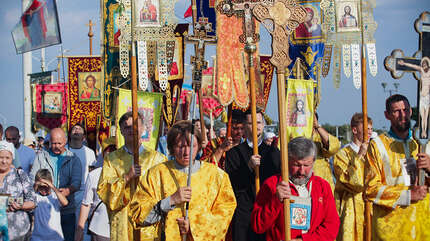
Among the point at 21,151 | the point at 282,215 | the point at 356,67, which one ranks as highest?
the point at 356,67

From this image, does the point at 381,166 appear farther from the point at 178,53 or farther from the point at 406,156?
the point at 178,53

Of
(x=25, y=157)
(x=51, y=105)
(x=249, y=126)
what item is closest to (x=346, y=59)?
(x=249, y=126)

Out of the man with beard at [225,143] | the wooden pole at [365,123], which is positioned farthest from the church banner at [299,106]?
the wooden pole at [365,123]

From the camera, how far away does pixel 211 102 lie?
10.3 metres

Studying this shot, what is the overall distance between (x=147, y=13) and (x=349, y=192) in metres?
2.94

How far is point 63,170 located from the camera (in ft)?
25.6

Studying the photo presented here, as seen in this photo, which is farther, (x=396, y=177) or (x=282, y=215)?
(x=396, y=177)

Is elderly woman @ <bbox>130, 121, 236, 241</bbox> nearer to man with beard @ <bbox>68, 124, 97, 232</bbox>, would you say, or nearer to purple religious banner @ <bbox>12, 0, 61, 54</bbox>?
man with beard @ <bbox>68, 124, 97, 232</bbox>

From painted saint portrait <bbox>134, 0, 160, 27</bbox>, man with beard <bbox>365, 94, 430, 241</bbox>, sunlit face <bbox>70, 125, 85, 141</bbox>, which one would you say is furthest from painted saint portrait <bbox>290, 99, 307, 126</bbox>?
sunlit face <bbox>70, 125, 85, 141</bbox>

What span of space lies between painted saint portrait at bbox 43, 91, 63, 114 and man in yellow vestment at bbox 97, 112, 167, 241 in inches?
297

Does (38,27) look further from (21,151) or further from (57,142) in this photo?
(57,142)

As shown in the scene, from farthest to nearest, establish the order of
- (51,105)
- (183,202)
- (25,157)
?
(51,105)
(25,157)
(183,202)

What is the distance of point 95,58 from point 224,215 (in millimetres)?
7947

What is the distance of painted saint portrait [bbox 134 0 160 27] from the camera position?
5969 mm
